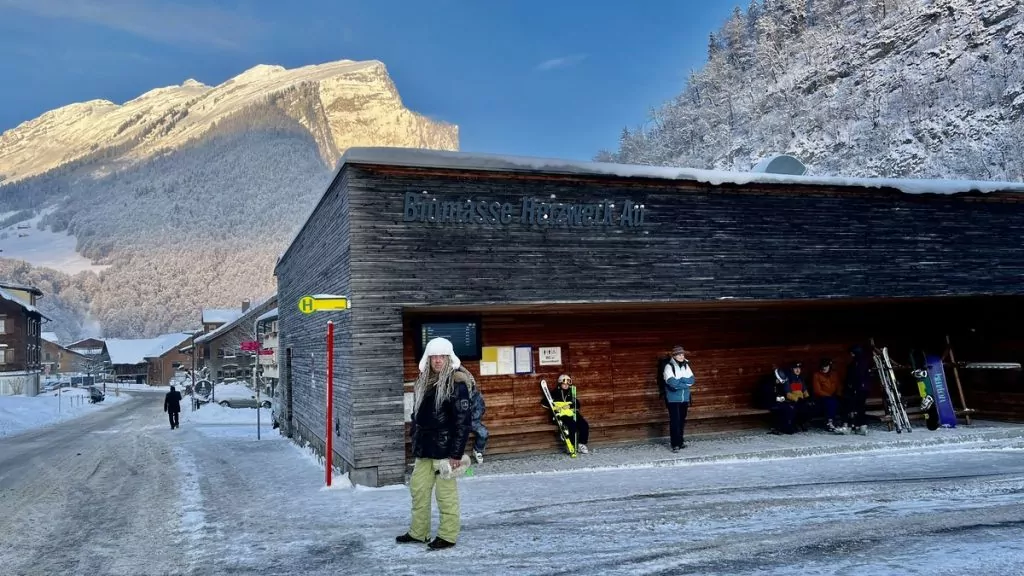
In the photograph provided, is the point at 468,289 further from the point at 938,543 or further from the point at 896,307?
the point at 896,307

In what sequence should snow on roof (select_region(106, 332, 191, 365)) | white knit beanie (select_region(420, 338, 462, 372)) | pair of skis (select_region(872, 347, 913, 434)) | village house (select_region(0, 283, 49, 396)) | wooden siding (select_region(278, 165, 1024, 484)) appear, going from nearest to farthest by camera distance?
1. white knit beanie (select_region(420, 338, 462, 372))
2. wooden siding (select_region(278, 165, 1024, 484))
3. pair of skis (select_region(872, 347, 913, 434))
4. village house (select_region(0, 283, 49, 396))
5. snow on roof (select_region(106, 332, 191, 365))

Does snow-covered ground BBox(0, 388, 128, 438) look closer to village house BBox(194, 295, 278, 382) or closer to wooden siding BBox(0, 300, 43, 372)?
village house BBox(194, 295, 278, 382)

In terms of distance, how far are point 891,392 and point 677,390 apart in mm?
5051

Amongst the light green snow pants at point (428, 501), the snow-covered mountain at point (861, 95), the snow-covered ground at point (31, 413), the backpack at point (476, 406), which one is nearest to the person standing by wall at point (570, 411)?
the backpack at point (476, 406)

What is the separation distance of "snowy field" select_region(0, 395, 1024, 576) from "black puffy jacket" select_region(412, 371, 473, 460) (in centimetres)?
94

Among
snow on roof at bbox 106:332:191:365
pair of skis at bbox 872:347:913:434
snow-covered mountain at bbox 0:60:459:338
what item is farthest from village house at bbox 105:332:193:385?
pair of skis at bbox 872:347:913:434

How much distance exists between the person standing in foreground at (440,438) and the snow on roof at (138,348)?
99.7 meters

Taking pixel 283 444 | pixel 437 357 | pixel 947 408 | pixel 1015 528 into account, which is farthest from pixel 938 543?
pixel 283 444

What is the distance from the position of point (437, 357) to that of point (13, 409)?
134ft

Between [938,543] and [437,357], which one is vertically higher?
[437,357]

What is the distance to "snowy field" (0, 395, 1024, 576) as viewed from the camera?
600 cm

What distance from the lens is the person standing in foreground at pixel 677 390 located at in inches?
469

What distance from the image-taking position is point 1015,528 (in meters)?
6.52

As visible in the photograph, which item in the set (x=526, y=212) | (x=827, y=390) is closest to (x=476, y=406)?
(x=526, y=212)
